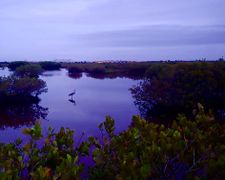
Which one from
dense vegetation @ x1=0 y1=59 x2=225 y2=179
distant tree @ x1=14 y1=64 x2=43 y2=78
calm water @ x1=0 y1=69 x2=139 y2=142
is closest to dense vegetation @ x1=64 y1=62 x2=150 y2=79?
distant tree @ x1=14 y1=64 x2=43 y2=78

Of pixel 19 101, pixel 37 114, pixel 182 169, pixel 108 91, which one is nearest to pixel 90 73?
pixel 108 91

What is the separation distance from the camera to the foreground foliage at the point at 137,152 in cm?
396

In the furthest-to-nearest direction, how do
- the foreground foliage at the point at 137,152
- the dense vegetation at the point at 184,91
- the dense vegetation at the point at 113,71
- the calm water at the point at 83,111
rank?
the dense vegetation at the point at 113,71
the dense vegetation at the point at 184,91
the calm water at the point at 83,111
the foreground foliage at the point at 137,152

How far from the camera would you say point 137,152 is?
461 cm

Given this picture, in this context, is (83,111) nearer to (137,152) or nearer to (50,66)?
(137,152)

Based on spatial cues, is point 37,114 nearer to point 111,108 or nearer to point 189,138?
point 111,108

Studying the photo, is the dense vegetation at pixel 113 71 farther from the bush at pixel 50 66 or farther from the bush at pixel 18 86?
the bush at pixel 18 86

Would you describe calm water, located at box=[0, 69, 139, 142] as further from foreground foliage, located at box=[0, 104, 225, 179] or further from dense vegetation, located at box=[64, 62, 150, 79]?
dense vegetation, located at box=[64, 62, 150, 79]

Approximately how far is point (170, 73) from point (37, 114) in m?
11.1

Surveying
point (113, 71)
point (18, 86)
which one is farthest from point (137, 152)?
point (113, 71)

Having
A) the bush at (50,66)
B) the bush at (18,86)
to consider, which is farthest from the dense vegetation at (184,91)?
the bush at (50,66)

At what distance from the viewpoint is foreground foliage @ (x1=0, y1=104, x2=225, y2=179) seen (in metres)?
3.96

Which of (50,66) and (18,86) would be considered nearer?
(18,86)

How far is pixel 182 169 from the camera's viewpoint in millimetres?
4727
